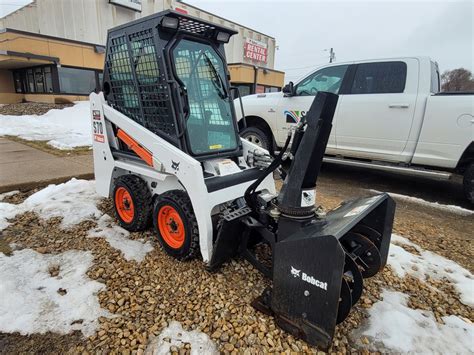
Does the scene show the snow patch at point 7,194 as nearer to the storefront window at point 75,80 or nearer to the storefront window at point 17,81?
the storefront window at point 75,80

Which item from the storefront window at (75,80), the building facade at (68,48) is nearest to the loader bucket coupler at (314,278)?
the building facade at (68,48)

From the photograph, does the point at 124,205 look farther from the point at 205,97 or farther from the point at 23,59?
the point at 23,59

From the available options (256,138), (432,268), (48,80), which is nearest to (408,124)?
(432,268)

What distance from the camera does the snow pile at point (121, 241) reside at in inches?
120

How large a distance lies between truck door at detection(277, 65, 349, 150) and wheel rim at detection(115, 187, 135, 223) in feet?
11.4

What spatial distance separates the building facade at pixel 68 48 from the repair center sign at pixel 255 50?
102mm

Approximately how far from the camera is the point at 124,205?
3539mm

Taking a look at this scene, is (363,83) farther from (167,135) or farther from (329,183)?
(167,135)

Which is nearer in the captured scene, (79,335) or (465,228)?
(79,335)

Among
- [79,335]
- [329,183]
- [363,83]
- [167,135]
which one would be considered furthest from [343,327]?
[363,83]

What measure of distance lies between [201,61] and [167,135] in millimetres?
943

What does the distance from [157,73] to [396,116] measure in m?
3.97

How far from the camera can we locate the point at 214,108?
3355mm

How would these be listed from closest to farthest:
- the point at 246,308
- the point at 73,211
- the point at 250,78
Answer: the point at 246,308, the point at 73,211, the point at 250,78
